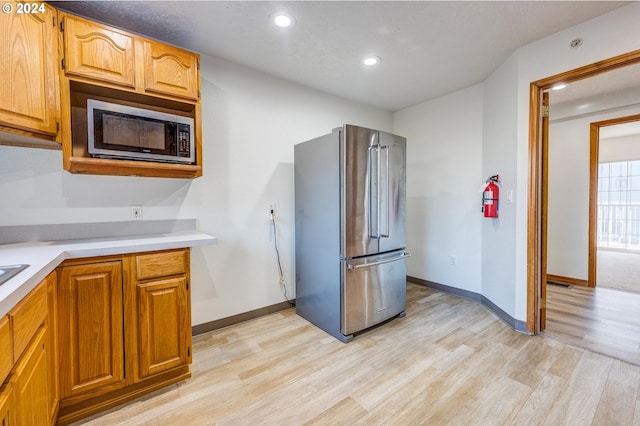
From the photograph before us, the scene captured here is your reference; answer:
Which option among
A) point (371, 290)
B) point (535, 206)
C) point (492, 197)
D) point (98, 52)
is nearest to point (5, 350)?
point (98, 52)

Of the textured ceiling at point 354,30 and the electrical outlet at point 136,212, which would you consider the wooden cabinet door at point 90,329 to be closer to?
the electrical outlet at point 136,212

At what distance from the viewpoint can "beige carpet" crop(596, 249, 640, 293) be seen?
3.79 meters

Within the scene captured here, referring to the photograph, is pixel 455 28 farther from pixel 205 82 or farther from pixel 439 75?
pixel 205 82

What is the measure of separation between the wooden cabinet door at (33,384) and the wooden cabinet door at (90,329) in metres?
0.18

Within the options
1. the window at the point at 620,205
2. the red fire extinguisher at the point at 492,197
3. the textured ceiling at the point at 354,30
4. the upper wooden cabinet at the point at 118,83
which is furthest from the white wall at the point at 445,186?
the window at the point at 620,205

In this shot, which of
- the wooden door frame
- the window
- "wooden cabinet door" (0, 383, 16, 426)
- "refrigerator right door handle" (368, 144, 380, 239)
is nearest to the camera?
"wooden cabinet door" (0, 383, 16, 426)

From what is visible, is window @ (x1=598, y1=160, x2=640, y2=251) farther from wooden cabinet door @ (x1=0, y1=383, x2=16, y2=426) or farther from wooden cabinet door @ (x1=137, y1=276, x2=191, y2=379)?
wooden cabinet door @ (x1=0, y1=383, x2=16, y2=426)

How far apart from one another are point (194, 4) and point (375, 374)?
276 cm

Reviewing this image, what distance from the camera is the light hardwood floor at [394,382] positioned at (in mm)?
1543

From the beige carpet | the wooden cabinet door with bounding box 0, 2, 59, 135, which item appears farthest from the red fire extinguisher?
the wooden cabinet door with bounding box 0, 2, 59, 135

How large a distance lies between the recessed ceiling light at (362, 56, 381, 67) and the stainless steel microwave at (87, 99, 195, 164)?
1.65 m

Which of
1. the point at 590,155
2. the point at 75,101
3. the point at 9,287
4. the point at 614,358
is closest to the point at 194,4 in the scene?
the point at 75,101

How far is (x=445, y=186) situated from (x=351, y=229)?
181 cm

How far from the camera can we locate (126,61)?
1765 millimetres
